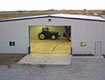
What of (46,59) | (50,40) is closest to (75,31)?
(46,59)

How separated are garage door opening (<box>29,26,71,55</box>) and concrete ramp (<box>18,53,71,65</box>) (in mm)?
1238

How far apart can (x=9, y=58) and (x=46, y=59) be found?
3.63m

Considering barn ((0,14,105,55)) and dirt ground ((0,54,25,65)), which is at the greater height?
barn ((0,14,105,55))

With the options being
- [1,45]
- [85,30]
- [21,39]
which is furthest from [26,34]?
[85,30]

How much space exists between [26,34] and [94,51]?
717 cm

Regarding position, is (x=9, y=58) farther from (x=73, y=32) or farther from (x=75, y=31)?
(x=75, y=31)

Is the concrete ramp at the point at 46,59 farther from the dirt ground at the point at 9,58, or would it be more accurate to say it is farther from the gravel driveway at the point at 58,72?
the gravel driveway at the point at 58,72

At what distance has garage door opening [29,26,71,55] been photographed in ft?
74.2

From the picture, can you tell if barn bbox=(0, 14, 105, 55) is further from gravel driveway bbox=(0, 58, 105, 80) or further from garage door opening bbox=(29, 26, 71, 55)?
gravel driveway bbox=(0, 58, 105, 80)

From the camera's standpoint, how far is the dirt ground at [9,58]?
17734mm

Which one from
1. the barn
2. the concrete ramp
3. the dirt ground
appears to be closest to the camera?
the concrete ramp

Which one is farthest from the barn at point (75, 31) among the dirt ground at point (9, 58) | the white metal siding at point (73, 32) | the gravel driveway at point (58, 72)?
the gravel driveway at point (58, 72)

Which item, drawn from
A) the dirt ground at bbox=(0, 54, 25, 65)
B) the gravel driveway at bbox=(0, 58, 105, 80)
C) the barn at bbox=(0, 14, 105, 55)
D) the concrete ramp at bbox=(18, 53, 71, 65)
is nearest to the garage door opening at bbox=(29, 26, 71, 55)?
the concrete ramp at bbox=(18, 53, 71, 65)

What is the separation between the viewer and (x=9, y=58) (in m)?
19.2
